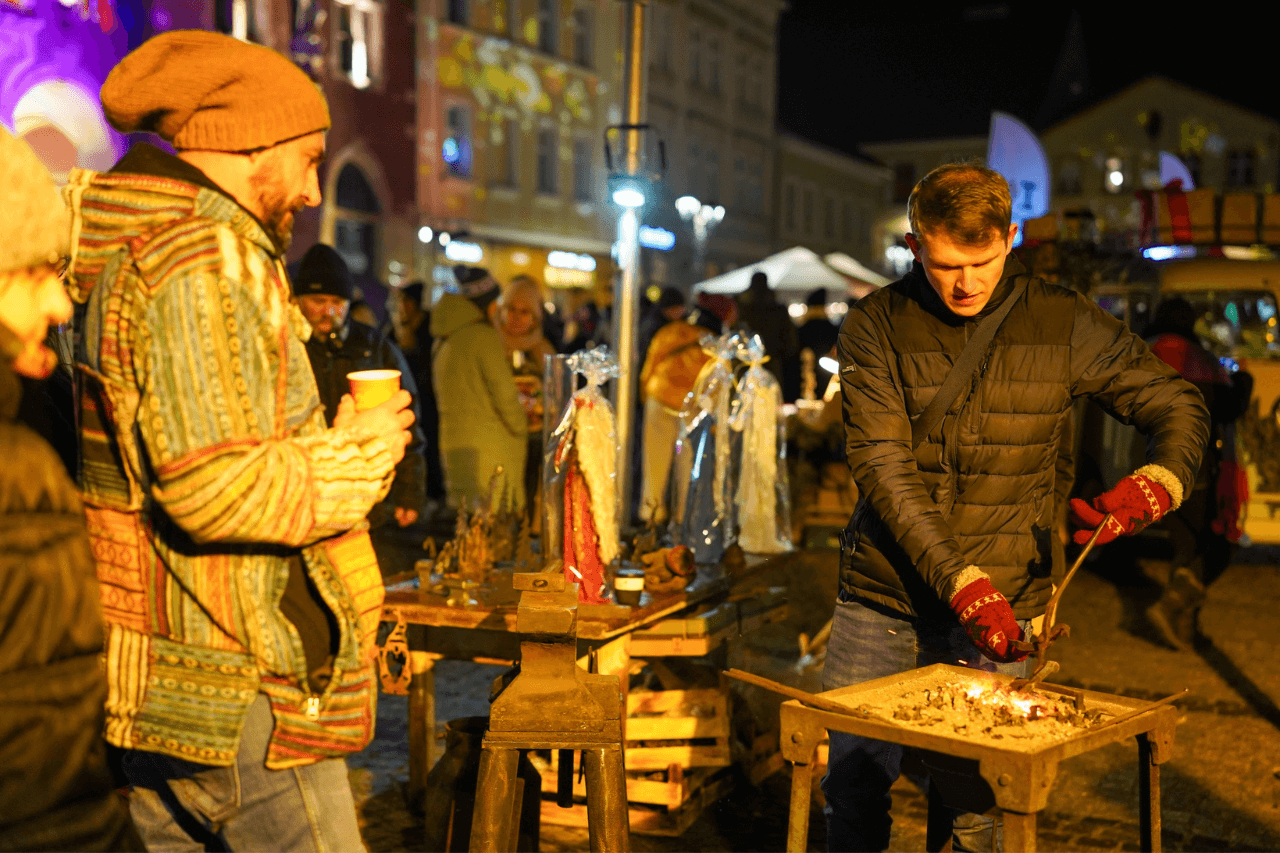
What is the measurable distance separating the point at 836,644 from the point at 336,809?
5.40 feet

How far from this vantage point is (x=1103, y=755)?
5590mm

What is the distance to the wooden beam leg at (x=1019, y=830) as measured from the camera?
98.2 inches

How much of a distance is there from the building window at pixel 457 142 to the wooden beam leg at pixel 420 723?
932 inches

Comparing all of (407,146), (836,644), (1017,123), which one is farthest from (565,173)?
(836,644)

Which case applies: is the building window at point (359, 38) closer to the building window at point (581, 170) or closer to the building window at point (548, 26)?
the building window at point (548, 26)

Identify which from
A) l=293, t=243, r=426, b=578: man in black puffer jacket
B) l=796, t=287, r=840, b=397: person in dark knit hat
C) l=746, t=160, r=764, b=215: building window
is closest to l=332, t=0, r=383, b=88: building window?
l=796, t=287, r=840, b=397: person in dark knit hat

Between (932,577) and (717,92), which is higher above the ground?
(717,92)

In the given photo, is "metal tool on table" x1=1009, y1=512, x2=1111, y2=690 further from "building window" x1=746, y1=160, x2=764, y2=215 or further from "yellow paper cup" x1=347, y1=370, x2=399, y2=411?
"building window" x1=746, y1=160, x2=764, y2=215

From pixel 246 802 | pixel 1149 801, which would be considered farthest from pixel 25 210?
pixel 1149 801

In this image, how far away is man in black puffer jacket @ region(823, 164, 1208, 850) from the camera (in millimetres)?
3123

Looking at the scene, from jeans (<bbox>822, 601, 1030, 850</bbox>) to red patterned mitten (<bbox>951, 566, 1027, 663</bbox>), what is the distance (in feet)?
1.37

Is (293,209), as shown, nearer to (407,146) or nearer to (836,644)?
(836,644)

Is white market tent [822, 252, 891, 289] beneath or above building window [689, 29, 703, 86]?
beneath

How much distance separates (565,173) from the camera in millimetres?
31375
